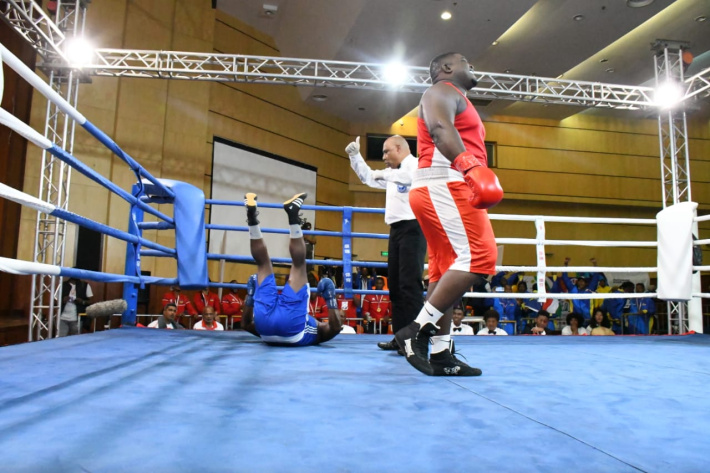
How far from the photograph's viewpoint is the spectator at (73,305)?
5.82m

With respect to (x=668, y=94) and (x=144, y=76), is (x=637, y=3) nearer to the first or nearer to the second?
(x=668, y=94)

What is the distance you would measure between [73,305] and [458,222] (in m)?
5.69

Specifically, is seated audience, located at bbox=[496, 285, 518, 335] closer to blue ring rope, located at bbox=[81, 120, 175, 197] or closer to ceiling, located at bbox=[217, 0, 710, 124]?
ceiling, located at bbox=[217, 0, 710, 124]

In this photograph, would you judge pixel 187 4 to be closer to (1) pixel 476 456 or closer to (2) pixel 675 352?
(2) pixel 675 352

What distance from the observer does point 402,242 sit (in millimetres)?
2334

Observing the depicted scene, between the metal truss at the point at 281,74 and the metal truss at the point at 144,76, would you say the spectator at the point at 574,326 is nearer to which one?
the metal truss at the point at 144,76

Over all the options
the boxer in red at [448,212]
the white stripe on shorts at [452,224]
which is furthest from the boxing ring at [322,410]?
the white stripe on shorts at [452,224]

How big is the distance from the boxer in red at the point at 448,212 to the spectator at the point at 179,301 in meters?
5.59

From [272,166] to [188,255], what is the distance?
6.07 meters

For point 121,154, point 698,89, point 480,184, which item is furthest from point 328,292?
point 698,89

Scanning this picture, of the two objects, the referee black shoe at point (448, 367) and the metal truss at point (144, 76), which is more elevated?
the metal truss at point (144, 76)

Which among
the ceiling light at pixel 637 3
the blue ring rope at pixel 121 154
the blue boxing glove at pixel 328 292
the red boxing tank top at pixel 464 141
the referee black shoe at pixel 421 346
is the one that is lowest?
the referee black shoe at pixel 421 346

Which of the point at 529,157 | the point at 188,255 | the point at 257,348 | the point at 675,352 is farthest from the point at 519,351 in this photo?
the point at 529,157

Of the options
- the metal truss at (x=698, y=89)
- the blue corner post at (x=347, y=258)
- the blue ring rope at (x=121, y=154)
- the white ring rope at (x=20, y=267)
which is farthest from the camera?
the metal truss at (x=698, y=89)
